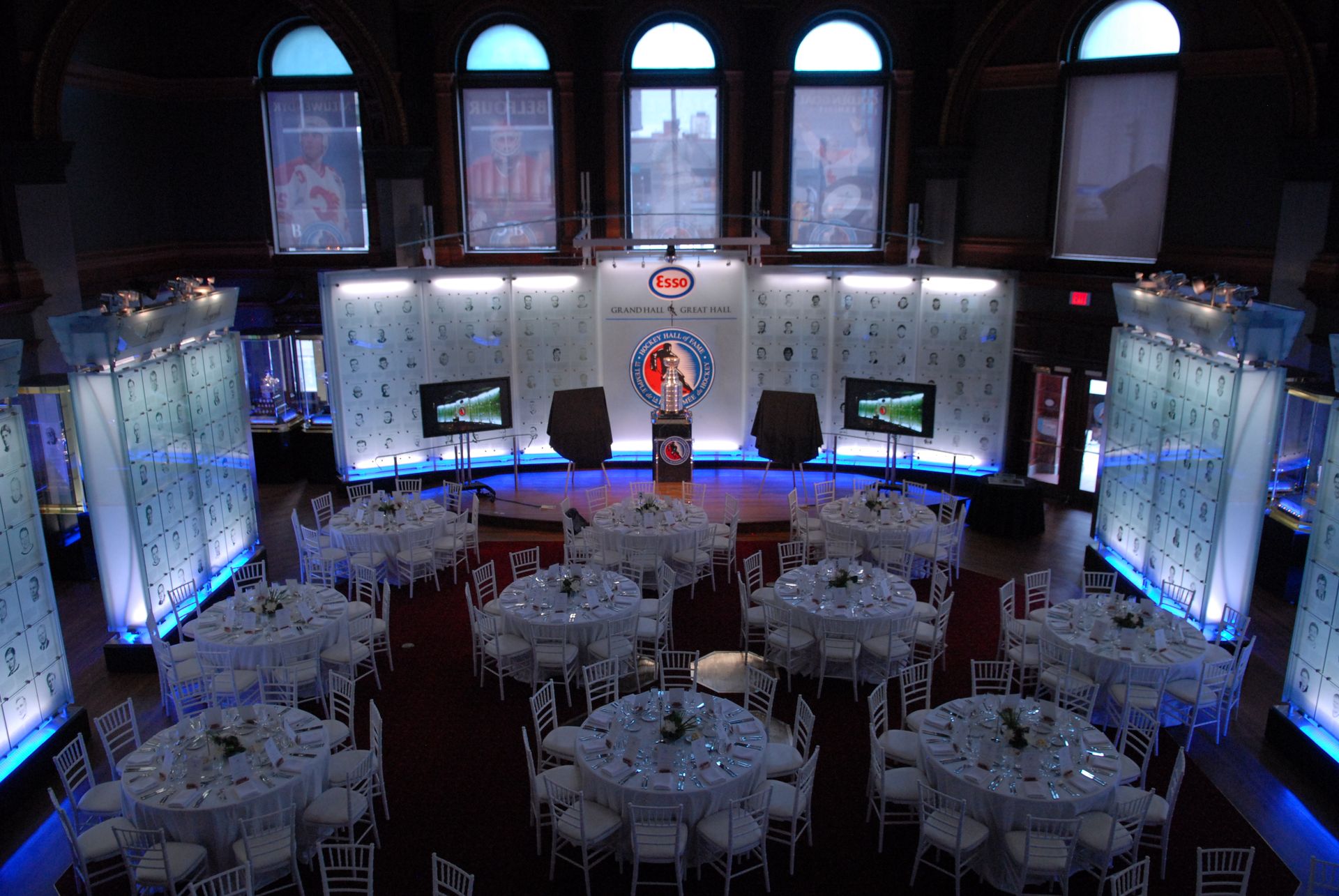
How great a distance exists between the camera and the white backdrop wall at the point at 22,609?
795cm

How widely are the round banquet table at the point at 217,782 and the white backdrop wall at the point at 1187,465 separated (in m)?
8.41

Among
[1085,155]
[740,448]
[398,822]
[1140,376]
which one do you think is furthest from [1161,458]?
[398,822]

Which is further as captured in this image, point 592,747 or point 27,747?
point 27,747

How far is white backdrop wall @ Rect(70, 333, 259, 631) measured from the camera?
963 centimetres

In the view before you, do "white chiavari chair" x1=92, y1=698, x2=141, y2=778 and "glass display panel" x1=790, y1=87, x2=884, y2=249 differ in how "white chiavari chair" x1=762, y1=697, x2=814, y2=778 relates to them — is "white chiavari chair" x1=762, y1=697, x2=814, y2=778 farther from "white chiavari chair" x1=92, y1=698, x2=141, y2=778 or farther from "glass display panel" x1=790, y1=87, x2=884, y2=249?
"glass display panel" x1=790, y1=87, x2=884, y2=249

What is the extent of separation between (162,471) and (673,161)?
929 centimetres

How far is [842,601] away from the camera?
950cm

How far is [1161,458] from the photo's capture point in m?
11.1

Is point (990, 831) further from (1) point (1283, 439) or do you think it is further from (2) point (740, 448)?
(2) point (740, 448)

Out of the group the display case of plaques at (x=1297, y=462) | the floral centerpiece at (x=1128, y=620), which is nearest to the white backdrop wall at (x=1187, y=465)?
the floral centerpiece at (x=1128, y=620)

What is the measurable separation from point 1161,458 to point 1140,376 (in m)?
1.11

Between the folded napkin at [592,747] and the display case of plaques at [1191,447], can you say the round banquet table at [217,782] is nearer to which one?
the folded napkin at [592,747]

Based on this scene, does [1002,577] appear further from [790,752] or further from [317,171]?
[317,171]

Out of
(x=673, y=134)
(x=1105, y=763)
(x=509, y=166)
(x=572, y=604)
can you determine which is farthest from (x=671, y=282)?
(x=1105, y=763)
